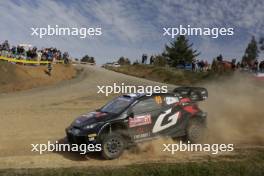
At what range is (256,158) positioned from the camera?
10.4m

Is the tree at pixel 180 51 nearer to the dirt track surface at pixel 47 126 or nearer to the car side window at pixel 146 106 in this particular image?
the dirt track surface at pixel 47 126

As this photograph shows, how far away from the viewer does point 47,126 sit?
15117mm

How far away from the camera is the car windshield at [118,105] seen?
10945 mm

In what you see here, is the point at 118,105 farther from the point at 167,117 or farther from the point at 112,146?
the point at 167,117

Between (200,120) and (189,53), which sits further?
(189,53)

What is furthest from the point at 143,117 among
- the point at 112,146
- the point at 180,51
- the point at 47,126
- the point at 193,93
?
the point at 180,51

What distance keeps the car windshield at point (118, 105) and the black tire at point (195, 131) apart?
199 cm

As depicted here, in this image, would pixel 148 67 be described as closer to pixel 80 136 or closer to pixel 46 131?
pixel 46 131

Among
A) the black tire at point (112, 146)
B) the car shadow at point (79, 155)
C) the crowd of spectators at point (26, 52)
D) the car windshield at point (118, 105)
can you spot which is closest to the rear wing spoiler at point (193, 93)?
the car windshield at point (118, 105)

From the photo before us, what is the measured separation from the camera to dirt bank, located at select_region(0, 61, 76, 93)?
88.0 ft

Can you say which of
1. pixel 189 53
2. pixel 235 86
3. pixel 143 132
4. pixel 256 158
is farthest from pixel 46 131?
pixel 189 53

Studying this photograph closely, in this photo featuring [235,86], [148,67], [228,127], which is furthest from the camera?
[148,67]

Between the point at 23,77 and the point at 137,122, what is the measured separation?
67.0ft

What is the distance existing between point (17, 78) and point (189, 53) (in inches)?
1641
